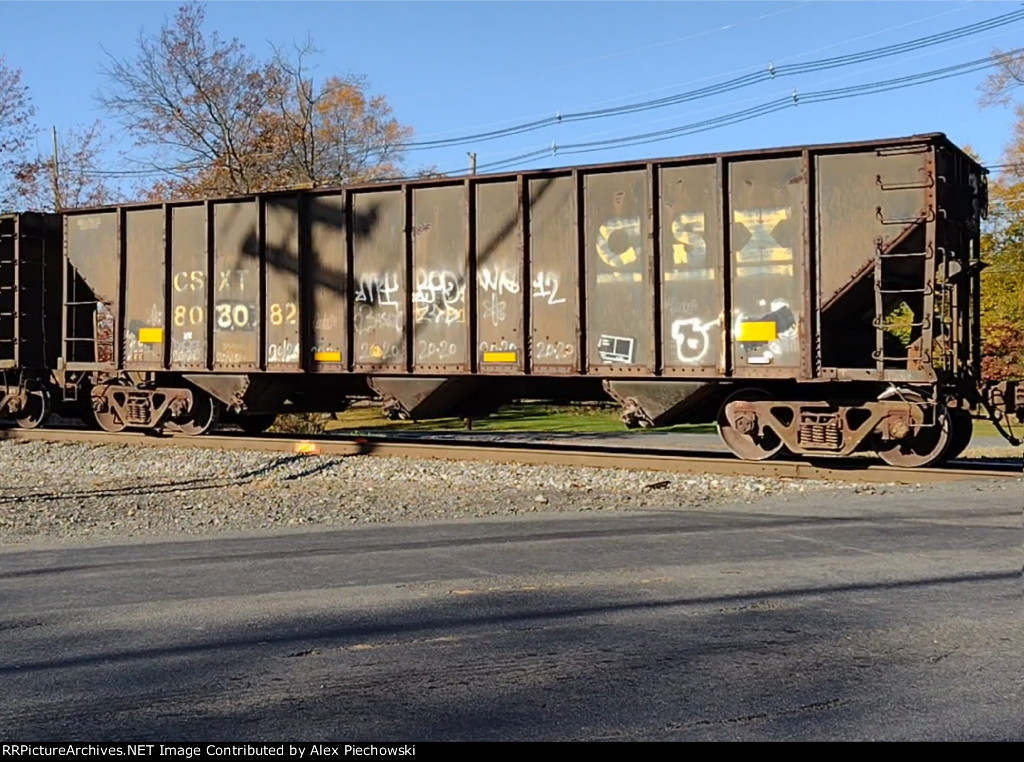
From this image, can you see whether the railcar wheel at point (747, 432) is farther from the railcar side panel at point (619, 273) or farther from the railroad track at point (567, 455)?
the railcar side panel at point (619, 273)

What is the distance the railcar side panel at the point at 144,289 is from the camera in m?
16.9

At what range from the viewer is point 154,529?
9.40 meters

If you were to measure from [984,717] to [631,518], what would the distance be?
551 centimetres

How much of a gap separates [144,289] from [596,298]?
786 cm

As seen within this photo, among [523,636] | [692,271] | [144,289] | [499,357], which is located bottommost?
[523,636]

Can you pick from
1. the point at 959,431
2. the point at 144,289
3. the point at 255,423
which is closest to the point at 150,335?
the point at 144,289

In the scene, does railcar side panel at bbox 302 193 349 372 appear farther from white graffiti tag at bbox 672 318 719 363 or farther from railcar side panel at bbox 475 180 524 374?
white graffiti tag at bbox 672 318 719 363

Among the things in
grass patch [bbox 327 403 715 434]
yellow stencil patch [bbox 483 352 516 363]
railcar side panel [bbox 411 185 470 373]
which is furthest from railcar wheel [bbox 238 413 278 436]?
yellow stencil patch [bbox 483 352 516 363]

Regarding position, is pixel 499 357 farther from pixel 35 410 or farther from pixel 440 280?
pixel 35 410

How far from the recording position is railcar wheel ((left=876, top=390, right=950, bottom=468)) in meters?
12.1

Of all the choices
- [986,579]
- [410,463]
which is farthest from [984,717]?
[410,463]

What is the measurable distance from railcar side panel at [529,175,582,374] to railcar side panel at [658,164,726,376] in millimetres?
1203

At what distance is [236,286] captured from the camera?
16266 mm

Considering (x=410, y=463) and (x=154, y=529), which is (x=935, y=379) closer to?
(x=410, y=463)
